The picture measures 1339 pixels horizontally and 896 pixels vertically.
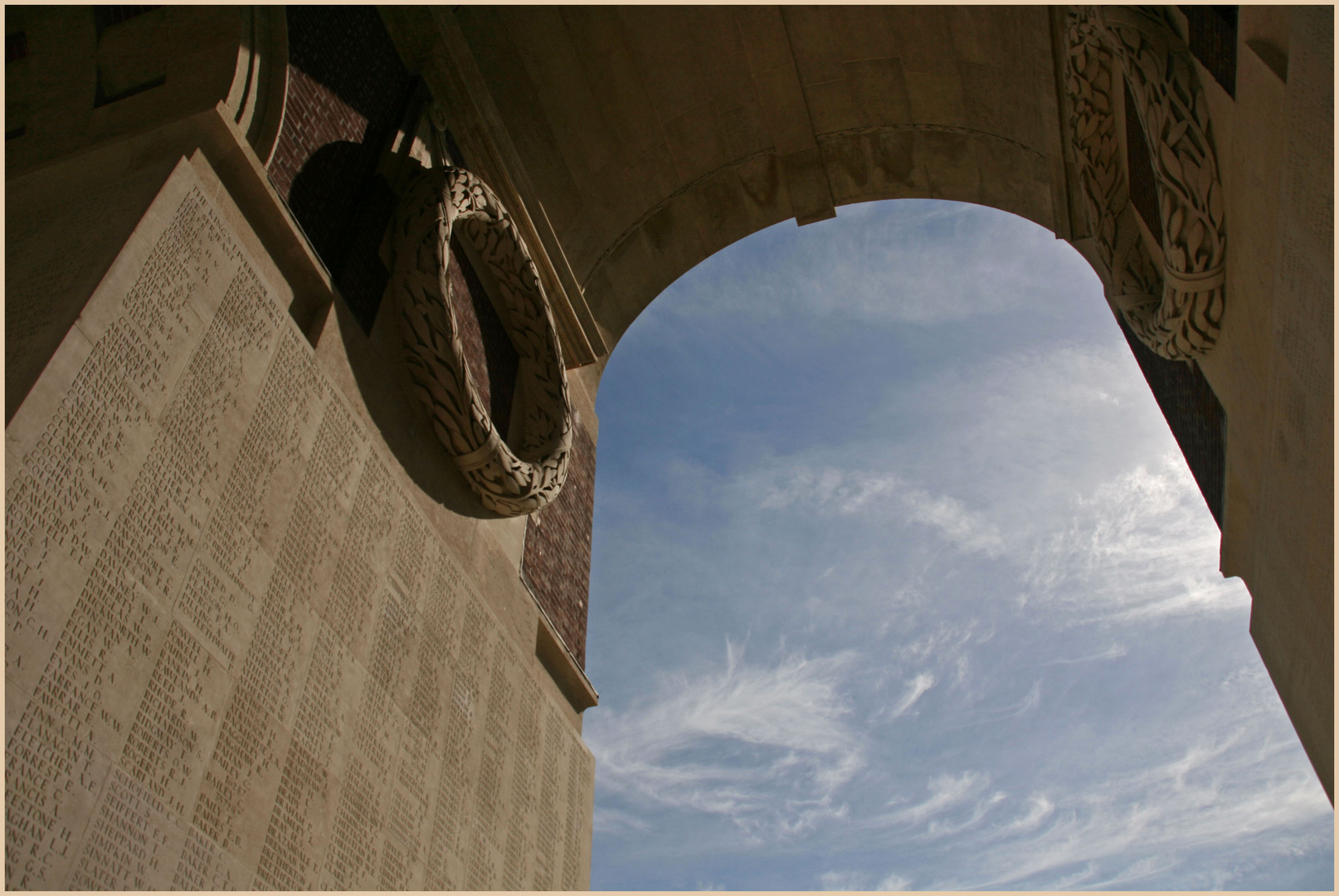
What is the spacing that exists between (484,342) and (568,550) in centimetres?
310

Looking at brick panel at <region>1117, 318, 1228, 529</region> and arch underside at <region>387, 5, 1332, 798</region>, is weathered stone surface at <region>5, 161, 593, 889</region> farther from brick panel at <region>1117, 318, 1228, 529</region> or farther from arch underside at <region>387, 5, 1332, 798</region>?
brick panel at <region>1117, 318, 1228, 529</region>

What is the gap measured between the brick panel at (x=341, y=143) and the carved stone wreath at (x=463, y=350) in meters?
0.32

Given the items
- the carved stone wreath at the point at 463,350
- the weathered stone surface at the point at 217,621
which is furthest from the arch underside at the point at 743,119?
the weathered stone surface at the point at 217,621

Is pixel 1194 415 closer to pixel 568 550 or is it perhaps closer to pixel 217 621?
pixel 568 550

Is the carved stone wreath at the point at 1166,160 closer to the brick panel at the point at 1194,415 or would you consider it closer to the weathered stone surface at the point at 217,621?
the brick panel at the point at 1194,415

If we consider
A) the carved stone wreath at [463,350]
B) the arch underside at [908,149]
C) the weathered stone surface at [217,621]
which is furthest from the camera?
the carved stone wreath at [463,350]

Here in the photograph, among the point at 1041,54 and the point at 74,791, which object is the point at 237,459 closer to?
the point at 74,791

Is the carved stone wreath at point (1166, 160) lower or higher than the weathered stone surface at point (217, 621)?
higher

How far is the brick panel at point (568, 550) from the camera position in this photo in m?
10.8

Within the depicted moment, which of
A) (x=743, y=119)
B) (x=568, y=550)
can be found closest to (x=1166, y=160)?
(x=743, y=119)

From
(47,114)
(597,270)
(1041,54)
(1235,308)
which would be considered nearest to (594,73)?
(597,270)

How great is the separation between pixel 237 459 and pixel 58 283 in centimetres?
133

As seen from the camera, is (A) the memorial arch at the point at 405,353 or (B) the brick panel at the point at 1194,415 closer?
(A) the memorial arch at the point at 405,353

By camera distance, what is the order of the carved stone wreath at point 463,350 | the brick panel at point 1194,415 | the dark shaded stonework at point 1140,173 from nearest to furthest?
1. the carved stone wreath at point 463,350
2. the dark shaded stonework at point 1140,173
3. the brick panel at point 1194,415
